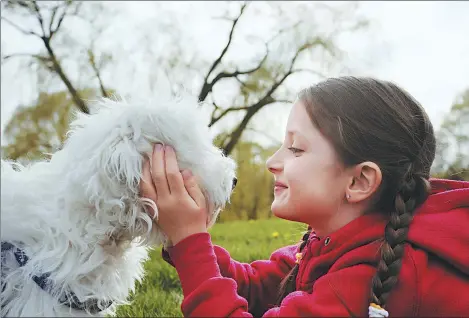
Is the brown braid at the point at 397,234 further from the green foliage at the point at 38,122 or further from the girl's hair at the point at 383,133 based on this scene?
the green foliage at the point at 38,122

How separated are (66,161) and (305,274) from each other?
0.95 metres

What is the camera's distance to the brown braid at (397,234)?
1.56 m

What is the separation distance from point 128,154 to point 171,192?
0.18 meters

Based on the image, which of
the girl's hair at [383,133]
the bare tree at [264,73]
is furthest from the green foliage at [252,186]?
the girl's hair at [383,133]

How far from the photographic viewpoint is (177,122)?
5.27 feet

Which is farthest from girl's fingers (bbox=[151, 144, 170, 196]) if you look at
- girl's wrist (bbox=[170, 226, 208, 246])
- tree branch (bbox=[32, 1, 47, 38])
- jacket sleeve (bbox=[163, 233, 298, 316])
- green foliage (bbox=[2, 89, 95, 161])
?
tree branch (bbox=[32, 1, 47, 38])

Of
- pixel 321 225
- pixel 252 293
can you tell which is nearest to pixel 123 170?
pixel 321 225

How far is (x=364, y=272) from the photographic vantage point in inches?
62.9

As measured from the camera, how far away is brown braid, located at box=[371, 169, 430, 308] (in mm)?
1556

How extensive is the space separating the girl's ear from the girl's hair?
30 mm

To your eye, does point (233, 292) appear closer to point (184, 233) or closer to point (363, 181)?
point (184, 233)

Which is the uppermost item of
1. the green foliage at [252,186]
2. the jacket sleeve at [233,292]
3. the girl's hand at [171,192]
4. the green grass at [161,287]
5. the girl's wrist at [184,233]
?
the girl's hand at [171,192]

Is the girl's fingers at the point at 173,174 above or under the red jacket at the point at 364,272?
above

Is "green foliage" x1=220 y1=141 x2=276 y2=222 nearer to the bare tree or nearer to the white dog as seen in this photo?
the bare tree
